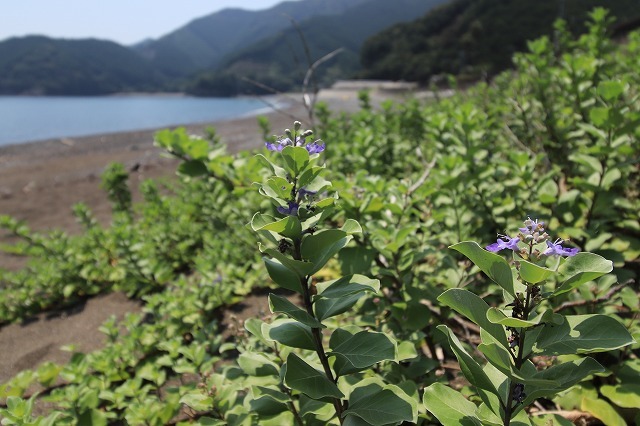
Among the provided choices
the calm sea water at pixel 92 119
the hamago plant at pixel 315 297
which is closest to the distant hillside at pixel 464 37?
the calm sea water at pixel 92 119

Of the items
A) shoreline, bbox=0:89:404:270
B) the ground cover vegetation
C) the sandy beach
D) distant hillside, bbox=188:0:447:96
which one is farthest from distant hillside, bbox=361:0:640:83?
the ground cover vegetation

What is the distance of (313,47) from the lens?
3890 inches

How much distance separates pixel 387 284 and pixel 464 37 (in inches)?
1833

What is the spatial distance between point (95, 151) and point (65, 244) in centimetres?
1950

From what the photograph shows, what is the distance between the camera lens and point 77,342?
3338mm

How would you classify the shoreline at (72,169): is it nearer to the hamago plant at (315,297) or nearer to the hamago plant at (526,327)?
the hamago plant at (315,297)

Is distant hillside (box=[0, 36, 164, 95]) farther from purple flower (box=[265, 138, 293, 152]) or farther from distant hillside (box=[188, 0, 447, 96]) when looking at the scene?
purple flower (box=[265, 138, 293, 152])

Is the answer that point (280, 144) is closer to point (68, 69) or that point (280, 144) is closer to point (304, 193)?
point (304, 193)

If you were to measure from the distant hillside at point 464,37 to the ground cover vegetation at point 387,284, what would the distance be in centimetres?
3082

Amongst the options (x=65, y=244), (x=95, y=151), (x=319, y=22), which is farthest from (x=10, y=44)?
(x=65, y=244)

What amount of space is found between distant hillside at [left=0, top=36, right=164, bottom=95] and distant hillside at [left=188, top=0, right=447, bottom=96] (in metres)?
30.0

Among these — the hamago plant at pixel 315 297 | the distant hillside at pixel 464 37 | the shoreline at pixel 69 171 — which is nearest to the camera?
the hamago plant at pixel 315 297

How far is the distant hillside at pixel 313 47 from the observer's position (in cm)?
8544

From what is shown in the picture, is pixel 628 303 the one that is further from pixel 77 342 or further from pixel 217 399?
pixel 77 342
